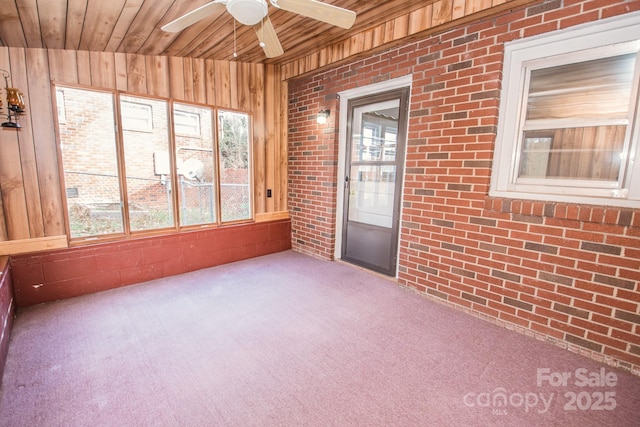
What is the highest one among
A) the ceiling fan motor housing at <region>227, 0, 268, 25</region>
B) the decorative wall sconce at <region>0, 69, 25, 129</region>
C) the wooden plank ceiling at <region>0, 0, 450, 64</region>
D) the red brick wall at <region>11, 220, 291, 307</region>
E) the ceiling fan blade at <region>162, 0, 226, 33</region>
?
the wooden plank ceiling at <region>0, 0, 450, 64</region>

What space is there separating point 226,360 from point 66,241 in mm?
2141

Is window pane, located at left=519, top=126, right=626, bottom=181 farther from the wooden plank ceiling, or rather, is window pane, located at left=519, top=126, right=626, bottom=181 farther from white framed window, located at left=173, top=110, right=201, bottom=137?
white framed window, located at left=173, top=110, right=201, bottom=137

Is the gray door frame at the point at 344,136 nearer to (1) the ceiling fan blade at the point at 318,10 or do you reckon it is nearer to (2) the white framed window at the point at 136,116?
(1) the ceiling fan blade at the point at 318,10

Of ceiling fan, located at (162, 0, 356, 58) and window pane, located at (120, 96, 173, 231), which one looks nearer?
ceiling fan, located at (162, 0, 356, 58)

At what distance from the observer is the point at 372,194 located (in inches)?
141

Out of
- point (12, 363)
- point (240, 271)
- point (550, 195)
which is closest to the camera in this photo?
point (12, 363)

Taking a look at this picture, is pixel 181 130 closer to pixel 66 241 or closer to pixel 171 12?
pixel 171 12

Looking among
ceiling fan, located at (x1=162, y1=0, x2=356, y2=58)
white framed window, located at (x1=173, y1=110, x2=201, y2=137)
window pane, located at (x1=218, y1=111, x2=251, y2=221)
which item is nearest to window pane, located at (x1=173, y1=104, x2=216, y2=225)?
white framed window, located at (x1=173, y1=110, x2=201, y2=137)

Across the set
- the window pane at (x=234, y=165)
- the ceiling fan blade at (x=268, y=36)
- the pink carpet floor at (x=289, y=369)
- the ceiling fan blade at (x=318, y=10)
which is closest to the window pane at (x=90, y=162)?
the pink carpet floor at (x=289, y=369)

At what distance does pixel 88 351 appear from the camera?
200cm

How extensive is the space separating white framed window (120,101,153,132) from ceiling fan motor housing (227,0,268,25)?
6.67 feet

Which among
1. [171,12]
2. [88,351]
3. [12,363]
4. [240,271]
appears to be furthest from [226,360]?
[171,12]

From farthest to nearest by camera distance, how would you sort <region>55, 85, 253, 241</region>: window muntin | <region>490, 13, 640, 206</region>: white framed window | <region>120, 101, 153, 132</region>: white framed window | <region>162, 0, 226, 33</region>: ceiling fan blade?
1. <region>120, 101, 153, 132</region>: white framed window
2. <region>55, 85, 253, 241</region>: window muntin
3. <region>490, 13, 640, 206</region>: white framed window
4. <region>162, 0, 226, 33</region>: ceiling fan blade

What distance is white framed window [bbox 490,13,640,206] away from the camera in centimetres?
187
